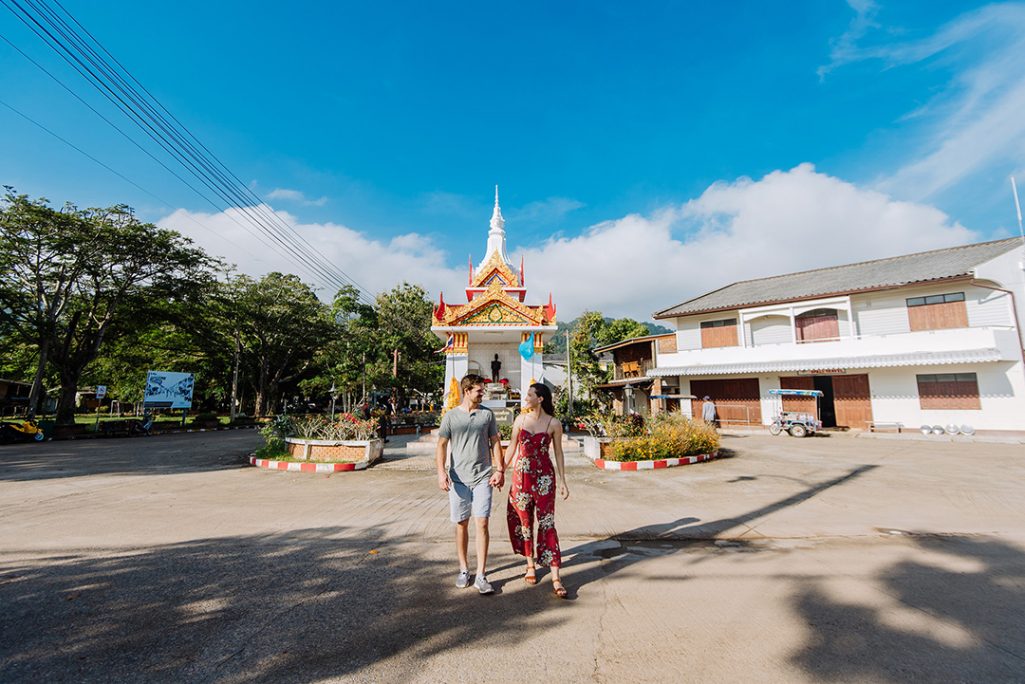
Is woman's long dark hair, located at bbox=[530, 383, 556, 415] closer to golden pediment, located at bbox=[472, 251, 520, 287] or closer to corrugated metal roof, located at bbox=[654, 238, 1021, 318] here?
golden pediment, located at bbox=[472, 251, 520, 287]

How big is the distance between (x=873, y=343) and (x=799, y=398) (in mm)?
3452

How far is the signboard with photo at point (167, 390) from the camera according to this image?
63.3 feet

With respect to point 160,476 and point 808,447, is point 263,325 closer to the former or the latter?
point 160,476

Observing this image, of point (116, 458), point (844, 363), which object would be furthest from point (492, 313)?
point (844, 363)

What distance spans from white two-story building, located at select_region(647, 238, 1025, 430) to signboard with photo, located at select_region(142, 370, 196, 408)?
2250cm

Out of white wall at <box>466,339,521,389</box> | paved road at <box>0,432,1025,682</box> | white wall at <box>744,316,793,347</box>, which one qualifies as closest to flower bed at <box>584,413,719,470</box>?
paved road at <box>0,432,1025,682</box>

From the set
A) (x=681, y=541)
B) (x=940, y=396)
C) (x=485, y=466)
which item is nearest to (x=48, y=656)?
(x=485, y=466)

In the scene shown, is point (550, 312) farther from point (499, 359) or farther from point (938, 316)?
point (938, 316)

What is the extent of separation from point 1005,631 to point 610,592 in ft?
7.99

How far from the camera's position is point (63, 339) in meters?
20.0

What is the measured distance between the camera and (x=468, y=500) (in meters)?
3.62

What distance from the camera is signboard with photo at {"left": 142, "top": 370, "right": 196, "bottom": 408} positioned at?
19.3 meters

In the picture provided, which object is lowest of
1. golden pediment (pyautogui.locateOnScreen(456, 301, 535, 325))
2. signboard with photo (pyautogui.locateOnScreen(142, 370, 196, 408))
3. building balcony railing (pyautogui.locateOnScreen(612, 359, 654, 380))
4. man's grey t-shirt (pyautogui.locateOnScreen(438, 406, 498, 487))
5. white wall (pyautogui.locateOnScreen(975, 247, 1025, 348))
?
man's grey t-shirt (pyautogui.locateOnScreen(438, 406, 498, 487))

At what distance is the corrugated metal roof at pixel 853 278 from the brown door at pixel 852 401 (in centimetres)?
369
